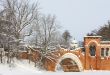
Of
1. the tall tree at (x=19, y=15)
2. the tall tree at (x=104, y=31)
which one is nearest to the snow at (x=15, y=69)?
the tall tree at (x=19, y=15)

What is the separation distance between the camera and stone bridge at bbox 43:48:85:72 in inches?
2532

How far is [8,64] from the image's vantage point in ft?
165

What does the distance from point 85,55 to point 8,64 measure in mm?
21691

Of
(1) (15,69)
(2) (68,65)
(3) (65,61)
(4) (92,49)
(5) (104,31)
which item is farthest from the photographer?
(5) (104,31)

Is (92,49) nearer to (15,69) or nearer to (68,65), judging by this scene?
(68,65)

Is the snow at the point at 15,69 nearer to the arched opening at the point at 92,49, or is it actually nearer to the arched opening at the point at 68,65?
the arched opening at the point at 68,65

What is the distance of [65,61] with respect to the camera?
72.6m

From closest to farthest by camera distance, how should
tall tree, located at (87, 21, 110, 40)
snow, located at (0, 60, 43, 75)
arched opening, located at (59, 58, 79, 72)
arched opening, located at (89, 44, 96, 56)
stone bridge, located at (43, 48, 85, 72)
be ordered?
snow, located at (0, 60, 43, 75) < stone bridge, located at (43, 48, 85, 72) < arched opening, located at (59, 58, 79, 72) < arched opening, located at (89, 44, 96, 56) < tall tree, located at (87, 21, 110, 40)

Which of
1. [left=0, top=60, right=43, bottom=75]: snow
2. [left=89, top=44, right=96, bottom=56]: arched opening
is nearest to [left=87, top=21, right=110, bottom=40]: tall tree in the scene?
[left=89, top=44, right=96, bottom=56]: arched opening

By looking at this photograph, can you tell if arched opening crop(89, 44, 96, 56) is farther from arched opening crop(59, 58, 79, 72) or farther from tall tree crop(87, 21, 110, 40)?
tall tree crop(87, 21, 110, 40)

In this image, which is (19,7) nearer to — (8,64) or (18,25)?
(18,25)

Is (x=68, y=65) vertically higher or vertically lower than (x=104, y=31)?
lower

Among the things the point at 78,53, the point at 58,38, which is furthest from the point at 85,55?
the point at 58,38

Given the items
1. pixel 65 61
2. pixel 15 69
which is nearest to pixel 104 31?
pixel 65 61
